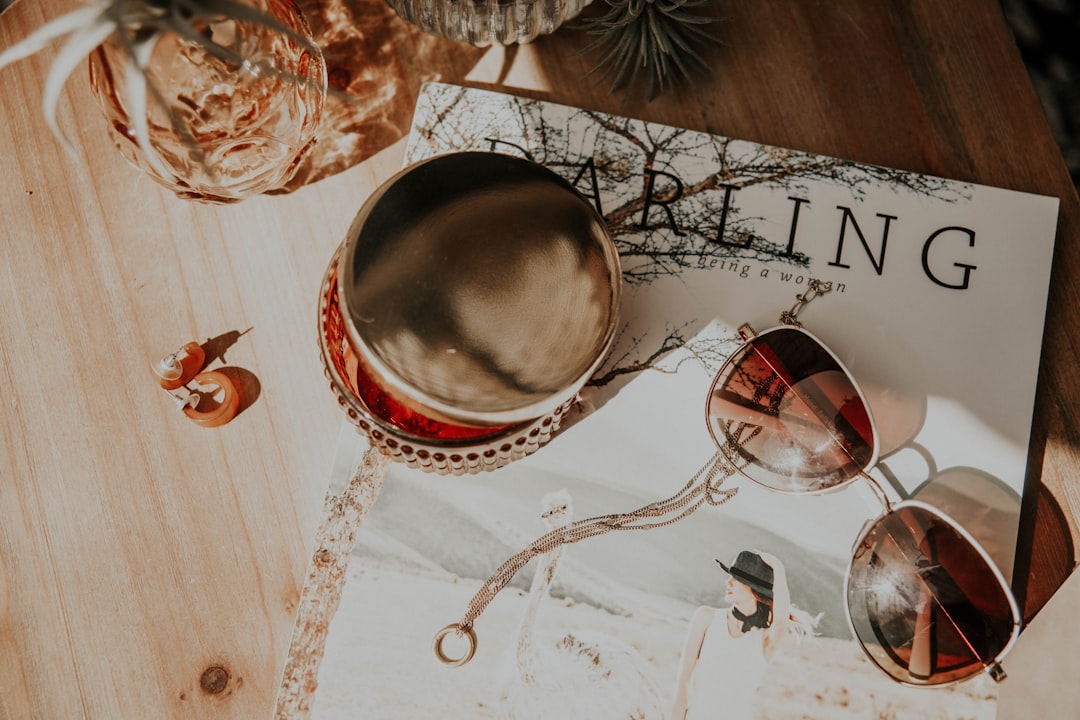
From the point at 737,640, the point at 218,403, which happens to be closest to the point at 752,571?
the point at 737,640

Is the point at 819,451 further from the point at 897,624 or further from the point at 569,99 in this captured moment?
the point at 569,99

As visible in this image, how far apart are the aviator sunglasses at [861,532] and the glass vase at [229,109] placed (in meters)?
0.32

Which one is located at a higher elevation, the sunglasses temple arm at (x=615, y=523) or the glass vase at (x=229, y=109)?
the glass vase at (x=229, y=109)

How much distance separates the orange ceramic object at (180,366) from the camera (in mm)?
502

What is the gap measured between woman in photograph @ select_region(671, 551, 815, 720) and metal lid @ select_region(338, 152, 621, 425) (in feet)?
0.67

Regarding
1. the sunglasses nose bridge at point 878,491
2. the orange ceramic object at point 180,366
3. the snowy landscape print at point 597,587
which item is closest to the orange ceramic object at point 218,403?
the orange ceramic object at point 180,366

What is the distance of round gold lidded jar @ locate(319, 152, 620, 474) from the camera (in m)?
0.39

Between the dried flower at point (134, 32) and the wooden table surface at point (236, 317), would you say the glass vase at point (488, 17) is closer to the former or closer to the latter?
the wooden table surface at point (236, 317)

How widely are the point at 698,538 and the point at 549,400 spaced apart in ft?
0.59

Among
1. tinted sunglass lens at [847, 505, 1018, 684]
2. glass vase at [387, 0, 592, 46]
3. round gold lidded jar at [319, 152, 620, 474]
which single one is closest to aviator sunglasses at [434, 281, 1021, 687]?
tinted sunglass lens at [847, 505, 1018, 684]

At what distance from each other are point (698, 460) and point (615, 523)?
72mm

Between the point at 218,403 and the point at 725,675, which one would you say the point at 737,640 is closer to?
the point at 725,675

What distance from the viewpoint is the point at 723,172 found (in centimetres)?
56

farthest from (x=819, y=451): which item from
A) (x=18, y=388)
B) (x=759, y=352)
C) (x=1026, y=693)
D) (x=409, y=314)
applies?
(x=18, y=388)
